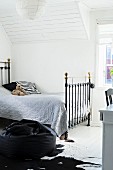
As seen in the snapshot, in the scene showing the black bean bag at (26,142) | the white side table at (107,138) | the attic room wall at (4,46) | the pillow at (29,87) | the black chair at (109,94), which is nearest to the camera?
the white side table at (107,138)

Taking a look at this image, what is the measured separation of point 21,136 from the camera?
133 inches

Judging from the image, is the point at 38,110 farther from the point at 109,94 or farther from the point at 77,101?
→ the point at 109,94

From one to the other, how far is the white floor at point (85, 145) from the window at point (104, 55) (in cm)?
101

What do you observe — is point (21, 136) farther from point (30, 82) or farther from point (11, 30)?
point (11, 30)

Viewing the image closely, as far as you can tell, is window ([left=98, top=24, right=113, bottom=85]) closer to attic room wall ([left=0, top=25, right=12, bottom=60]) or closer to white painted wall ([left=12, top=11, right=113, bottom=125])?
white painted wall ([left=12, top=11, right=113, bottom=125])

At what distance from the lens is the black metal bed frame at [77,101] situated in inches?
174

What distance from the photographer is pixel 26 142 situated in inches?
131

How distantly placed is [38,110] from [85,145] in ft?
2.85

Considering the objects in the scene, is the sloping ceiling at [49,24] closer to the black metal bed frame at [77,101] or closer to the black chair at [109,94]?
the black metal bed frame at [77,101]

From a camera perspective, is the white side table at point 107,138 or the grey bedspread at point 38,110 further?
the grey bedspread at point 38,110

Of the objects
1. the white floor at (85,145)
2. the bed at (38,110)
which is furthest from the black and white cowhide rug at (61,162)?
the bed at (38,110)

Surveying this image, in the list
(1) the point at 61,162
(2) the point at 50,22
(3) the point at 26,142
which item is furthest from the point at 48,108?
(2) the point at 50,22

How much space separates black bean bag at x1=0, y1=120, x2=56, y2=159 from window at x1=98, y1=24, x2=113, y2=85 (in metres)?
2.25

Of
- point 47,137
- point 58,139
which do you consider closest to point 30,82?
point 58,139
